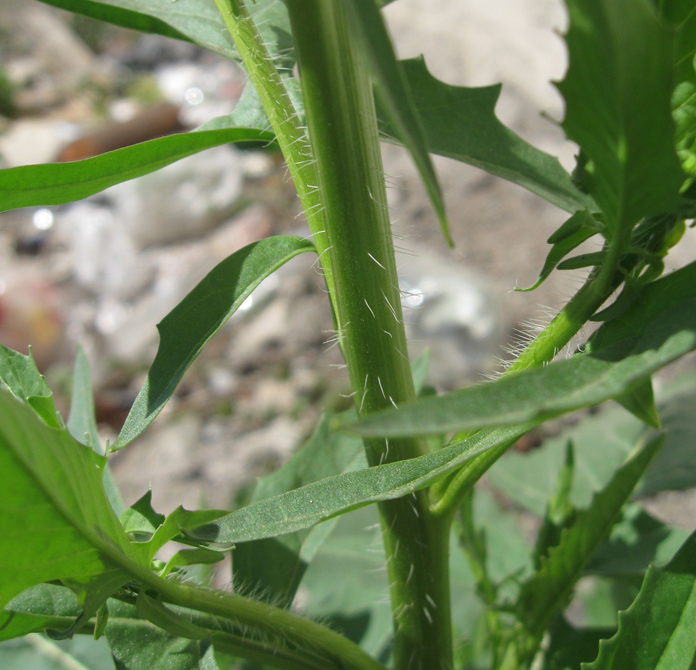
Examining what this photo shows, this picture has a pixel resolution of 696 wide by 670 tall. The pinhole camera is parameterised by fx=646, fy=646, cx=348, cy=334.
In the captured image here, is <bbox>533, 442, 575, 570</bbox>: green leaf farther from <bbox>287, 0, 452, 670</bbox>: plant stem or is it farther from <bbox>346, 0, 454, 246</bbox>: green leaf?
<bbox>346, 0, 454, 246</bbox>: green leaf

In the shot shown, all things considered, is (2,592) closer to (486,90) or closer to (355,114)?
(355,114)

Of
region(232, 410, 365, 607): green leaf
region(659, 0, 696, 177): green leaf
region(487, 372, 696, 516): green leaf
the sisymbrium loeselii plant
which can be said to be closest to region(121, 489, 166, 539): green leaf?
the sisymbrium loeselii plant

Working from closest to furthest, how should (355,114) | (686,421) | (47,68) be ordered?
(355,114), (686,421), (47,68)

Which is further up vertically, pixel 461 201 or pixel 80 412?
pixel 461 201

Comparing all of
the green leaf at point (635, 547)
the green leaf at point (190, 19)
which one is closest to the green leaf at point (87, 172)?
the green leaf at point (190, 19)

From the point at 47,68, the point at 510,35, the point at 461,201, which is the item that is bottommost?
the point at 461,201

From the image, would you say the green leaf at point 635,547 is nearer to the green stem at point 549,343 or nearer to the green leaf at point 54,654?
the green stem at point 549,343

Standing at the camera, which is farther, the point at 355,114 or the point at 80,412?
the point at 80,412

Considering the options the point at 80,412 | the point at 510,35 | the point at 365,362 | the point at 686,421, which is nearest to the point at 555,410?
the point at 365,362
